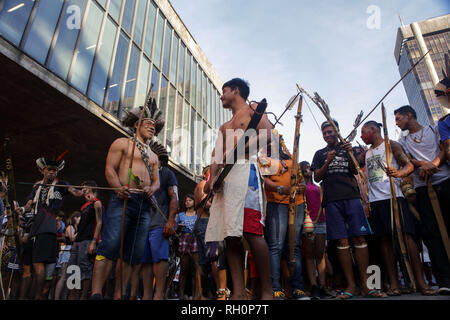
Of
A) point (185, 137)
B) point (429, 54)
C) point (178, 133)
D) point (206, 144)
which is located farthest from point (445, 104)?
point (429, 54)

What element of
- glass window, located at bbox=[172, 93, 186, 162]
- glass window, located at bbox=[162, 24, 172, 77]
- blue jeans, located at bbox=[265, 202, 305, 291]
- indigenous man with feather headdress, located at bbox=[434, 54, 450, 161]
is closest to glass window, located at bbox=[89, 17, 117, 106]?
glass window, located at bbox=[162, 24, 172, 77]

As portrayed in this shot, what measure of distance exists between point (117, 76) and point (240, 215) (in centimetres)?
1022

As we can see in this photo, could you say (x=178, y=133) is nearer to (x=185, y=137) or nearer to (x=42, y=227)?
(x=185, y=137)

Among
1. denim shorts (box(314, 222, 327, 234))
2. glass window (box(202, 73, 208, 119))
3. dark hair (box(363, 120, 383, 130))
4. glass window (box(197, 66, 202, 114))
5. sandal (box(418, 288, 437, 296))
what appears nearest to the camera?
sandal (box(418, 288, 437, 296))

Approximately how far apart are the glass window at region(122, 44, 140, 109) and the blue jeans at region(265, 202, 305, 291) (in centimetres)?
898

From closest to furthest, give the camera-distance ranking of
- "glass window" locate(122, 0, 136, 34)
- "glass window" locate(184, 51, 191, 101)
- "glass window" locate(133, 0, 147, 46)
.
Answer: "glass window" locate(122, 0, 136, 34), "glass window" locate(133, 0, 147, 46), "glass window" locate(184, 51, 191, 101)

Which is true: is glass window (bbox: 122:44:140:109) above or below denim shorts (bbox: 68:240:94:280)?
above

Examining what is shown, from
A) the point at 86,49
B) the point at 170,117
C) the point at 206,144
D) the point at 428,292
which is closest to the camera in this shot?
the point at 428,292

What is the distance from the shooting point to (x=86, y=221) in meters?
4.96

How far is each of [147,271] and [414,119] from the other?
4383 mm

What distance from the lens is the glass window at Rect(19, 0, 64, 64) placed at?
7457 mm

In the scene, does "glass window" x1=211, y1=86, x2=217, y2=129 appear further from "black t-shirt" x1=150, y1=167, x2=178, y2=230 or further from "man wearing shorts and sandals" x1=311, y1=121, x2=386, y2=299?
"man wearing shorts and sandals" x1=311, y1=121, x2=386, y2=299

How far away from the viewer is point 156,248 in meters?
3.70
